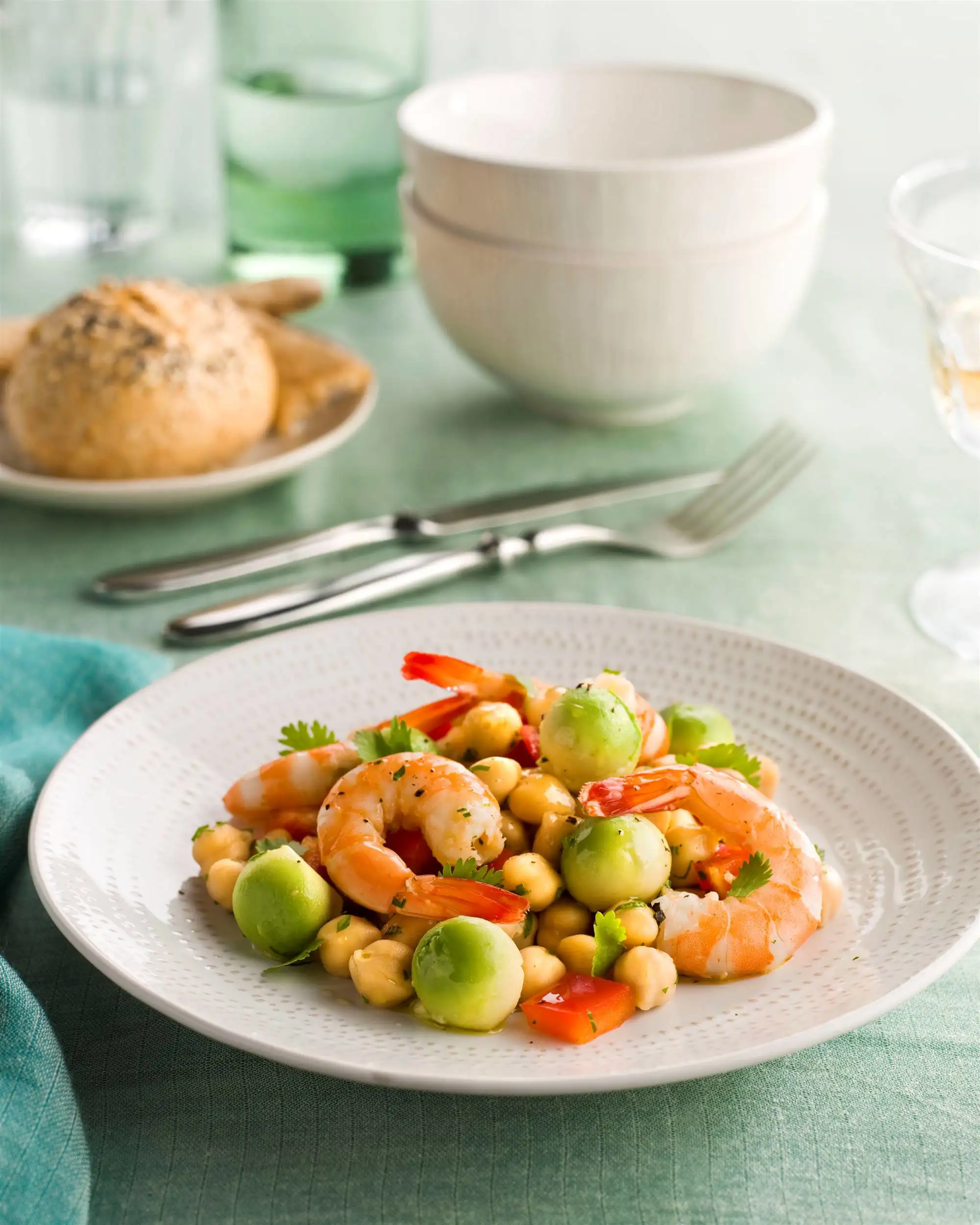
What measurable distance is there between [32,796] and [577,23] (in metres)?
2.68

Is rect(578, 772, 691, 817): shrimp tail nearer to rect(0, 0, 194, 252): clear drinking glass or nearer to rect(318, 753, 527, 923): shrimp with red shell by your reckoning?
rect(318, 753, 527, 923): shrimp with red shell

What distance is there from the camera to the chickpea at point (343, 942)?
1.13m

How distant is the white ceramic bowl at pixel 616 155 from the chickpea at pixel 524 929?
1198mm

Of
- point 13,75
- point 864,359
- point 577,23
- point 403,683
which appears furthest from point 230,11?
point 403,683

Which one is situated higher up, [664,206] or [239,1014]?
[664,206]

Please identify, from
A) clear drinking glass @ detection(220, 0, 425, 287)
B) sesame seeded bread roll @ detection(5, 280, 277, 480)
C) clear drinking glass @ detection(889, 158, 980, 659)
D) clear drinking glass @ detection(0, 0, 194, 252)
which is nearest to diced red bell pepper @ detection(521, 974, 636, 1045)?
clear drinking glass @ detection(889, 158, 980, 659)

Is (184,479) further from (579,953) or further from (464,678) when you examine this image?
(579,953)

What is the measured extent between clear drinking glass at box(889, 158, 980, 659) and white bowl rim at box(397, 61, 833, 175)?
202mm

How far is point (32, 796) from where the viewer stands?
1380 millimetres

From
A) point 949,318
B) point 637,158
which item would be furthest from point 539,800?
point 637,158

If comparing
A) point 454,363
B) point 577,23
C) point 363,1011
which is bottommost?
point 454,363

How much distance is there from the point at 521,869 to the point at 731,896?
0.55ft

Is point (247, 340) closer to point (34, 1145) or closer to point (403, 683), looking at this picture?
point (403, 683)

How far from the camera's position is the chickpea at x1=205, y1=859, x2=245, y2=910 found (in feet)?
3.98
